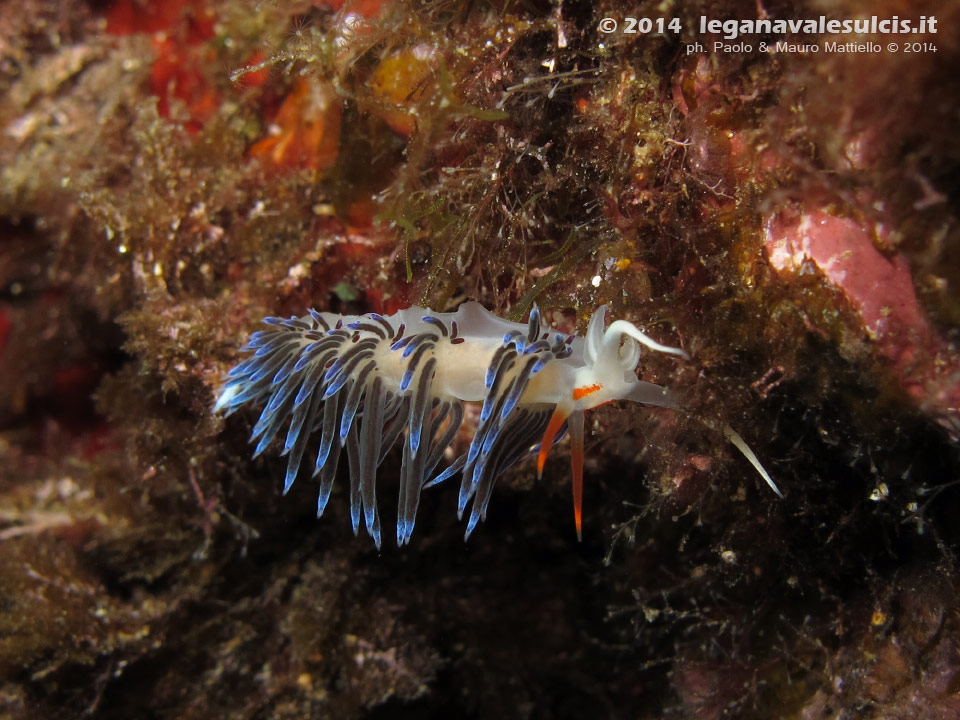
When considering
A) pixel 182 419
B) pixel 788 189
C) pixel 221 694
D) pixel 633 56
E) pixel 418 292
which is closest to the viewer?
pixel 788 189

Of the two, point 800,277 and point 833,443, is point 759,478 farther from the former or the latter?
point 800,277

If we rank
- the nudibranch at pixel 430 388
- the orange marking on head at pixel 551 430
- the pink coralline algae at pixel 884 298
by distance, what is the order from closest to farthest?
the pink coralline algae at pixel 884 298
the orange marking on head at pixel 551 430
the nudibranch at pixel 430 388

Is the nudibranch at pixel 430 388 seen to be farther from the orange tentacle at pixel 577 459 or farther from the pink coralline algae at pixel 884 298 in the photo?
the pink coralline algae at pixel 884 298

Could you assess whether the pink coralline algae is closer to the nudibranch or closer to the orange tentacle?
the nudibranch

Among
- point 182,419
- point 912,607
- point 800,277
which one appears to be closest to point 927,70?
point 800,277

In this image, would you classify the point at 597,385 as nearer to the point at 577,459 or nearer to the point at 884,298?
the point at 577,459

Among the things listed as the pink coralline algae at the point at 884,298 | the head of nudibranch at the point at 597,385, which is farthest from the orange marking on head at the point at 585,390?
the pink coralline algae at the point at 884,298
